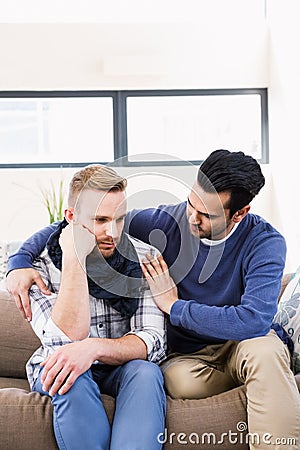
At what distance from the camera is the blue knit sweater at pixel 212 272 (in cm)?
224

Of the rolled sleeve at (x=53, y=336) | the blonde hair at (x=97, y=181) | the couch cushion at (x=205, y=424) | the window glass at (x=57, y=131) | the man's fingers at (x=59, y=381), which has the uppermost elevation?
the window glass at (x=57, y=131)

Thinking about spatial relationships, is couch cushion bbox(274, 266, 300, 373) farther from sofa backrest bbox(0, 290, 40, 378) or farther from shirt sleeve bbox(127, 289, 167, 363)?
sofa backrest bbox(0, 290, 40, 378)

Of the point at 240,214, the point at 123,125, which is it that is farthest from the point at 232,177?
the point at 123,125

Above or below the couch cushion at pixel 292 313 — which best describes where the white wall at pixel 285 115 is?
above

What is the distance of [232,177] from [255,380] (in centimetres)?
64

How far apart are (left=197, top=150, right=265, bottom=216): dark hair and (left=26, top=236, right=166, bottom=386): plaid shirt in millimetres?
284

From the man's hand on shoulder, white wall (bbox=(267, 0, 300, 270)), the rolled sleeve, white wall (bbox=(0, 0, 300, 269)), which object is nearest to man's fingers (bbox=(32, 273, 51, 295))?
the man's hand on shoulder

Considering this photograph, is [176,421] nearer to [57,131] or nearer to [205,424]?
[205,424]

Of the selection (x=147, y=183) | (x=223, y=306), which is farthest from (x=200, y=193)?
(x=223, y=306)

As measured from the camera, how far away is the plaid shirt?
225 centimetres

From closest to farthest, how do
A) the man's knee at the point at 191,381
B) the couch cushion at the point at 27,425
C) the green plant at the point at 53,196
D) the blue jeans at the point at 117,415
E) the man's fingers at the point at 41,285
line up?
1. the blue jeans at the point at 117,415
2. the couch cushion at the point at 27,425
3. the man's knee at the point at 191,381
4. the man's fingers at the point at 41,285
5. the green plant at the point at 53,196

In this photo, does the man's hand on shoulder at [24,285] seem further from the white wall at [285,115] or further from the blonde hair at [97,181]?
the white wall at [285,115]

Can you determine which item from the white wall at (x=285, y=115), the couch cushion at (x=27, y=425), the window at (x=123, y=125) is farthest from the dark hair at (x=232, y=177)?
the window at (x=123, y=125)

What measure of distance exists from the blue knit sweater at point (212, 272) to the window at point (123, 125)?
3.36m
